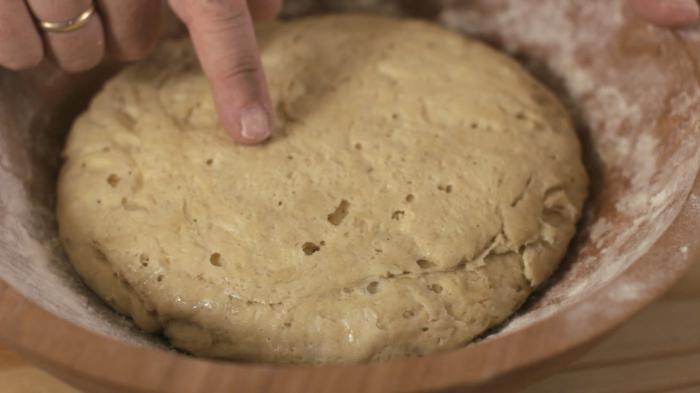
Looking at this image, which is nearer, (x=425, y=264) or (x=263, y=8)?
(x=425, y=264)

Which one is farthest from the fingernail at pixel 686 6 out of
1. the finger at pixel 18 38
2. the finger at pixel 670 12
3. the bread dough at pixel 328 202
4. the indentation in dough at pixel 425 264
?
the finger at pixel 18 38

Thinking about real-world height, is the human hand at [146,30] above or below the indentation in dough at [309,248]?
above

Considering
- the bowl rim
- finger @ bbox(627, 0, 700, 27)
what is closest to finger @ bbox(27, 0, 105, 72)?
the bowl rim

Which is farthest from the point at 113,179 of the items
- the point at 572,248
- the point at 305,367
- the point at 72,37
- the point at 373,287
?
the point at 572,248

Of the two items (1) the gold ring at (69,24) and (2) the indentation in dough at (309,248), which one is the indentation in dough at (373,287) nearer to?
(2) the indentation in dough at (309,248)

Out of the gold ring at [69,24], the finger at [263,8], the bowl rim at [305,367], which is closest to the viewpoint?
the bowl rim at [305,367]

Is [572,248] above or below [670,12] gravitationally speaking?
below

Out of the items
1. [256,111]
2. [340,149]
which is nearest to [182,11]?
[256,111]

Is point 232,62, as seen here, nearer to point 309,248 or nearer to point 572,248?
point 309,248
